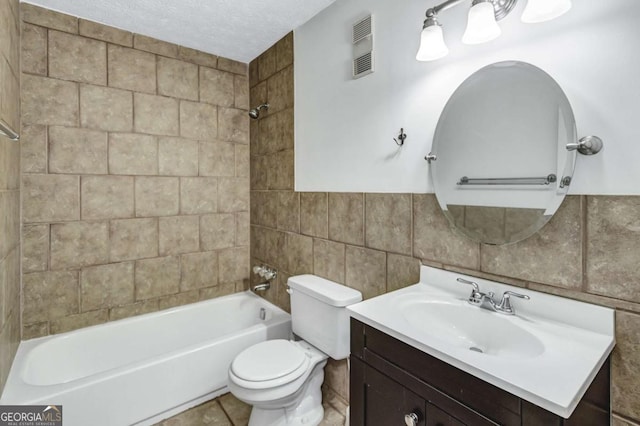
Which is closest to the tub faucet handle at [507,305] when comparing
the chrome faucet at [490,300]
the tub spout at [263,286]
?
the chrome faucet at [490,300]

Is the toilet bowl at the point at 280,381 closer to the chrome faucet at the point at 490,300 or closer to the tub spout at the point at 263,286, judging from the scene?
the tub spout at the point at 263,286

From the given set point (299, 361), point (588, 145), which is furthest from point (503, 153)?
point (299, 361)

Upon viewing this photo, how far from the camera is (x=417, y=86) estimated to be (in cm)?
147

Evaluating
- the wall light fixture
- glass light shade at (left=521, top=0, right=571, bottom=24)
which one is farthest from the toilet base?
glass light shade at (left=521, top=0, right=571, bottom=24)

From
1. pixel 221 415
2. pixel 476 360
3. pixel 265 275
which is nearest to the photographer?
pixel 476 360

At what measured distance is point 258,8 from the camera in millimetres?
1964

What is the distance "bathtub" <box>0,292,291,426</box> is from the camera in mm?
1592

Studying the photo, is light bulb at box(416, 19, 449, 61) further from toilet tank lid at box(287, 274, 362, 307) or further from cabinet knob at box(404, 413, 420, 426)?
cabinet knob at box(404, 413, 420, 426)

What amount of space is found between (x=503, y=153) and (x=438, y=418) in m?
0.94

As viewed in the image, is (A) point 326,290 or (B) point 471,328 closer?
(B) point 471,328

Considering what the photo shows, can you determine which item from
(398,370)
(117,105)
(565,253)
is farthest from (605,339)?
(117,105)

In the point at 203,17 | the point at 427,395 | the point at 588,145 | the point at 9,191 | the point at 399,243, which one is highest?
the point at 203,17

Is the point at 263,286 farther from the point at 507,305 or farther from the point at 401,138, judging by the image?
the point at 507,305

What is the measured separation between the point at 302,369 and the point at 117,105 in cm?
217
